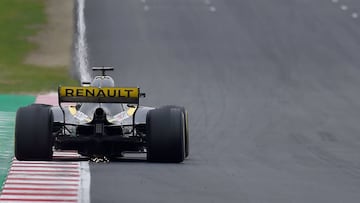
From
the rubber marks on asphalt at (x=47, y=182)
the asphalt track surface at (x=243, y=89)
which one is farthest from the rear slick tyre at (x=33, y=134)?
the asphalt track surface at (x=243, y=89)

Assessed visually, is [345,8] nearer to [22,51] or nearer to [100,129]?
[22,51]

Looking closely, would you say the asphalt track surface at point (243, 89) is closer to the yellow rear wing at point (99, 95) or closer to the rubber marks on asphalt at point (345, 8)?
the rubber marks on asphalt at point (345, 8)

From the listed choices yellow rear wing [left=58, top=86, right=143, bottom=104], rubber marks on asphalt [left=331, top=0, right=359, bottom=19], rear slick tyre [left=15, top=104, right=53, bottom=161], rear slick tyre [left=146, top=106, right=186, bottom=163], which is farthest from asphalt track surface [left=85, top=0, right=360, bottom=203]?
yellow rear wing [left=58, top=86, right=143, bottom=104]

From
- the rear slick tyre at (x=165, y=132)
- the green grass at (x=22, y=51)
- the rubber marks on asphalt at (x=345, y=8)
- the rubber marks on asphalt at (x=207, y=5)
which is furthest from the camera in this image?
the rubber marks on asphalt at (x=207, y=5)

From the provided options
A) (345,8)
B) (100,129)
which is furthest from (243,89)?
(100,129)

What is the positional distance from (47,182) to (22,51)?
72.9ft

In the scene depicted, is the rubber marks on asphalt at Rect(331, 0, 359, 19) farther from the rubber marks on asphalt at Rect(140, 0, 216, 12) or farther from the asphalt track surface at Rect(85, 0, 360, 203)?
the rubber marks on asphalt at Rect(140, 0, 216, 12)

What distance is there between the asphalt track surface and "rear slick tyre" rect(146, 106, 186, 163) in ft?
1.44

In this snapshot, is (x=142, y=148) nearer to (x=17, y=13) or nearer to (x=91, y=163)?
(x=91, y=163)

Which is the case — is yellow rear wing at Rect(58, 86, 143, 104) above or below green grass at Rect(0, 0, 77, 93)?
below

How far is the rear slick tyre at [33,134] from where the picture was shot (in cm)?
1543

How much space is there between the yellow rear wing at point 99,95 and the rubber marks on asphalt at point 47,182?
869 millimetres

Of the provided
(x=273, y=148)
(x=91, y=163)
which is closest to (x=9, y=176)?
(x=91, y=163)

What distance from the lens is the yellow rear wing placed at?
52.1ft
